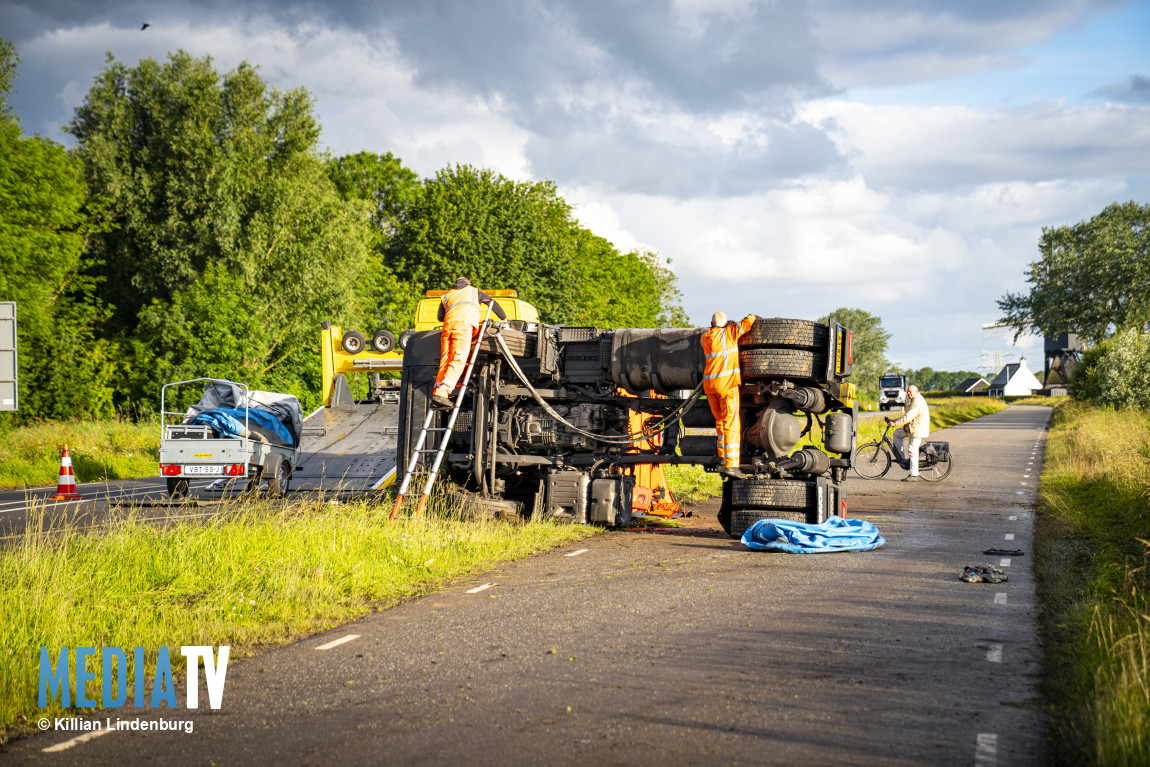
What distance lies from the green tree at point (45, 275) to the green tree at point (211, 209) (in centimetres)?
221

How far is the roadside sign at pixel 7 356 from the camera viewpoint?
1246cm

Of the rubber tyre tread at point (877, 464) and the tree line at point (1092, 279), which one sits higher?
the tree line at point (1092, 279)

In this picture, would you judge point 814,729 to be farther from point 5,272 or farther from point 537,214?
point 537,214

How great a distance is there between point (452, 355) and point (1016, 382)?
145 meters

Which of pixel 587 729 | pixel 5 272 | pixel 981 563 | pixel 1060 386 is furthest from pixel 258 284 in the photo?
pixel 1060 386

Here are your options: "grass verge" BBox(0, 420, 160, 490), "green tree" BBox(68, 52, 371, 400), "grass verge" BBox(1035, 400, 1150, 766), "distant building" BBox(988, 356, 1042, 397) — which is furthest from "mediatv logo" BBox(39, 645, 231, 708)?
"distant building" BBox(988, 356, 1042, 397)

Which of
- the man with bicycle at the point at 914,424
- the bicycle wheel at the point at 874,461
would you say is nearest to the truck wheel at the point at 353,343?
the bicycle wheel at the point at 874,461

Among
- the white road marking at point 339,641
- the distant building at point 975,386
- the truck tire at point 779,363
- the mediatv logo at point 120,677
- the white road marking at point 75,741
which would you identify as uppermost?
the distant building at point 975,386

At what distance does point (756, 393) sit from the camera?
1069 centimetres

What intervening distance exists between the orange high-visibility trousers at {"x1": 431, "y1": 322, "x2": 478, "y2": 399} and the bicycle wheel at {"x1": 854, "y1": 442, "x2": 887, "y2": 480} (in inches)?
447

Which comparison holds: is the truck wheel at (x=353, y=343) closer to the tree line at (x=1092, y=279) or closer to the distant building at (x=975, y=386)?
the tree line at (x=1092, y=279)

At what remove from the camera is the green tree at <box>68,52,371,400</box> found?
121ft

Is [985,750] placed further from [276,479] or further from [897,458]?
[897,458]

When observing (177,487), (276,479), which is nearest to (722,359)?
(276,479)
